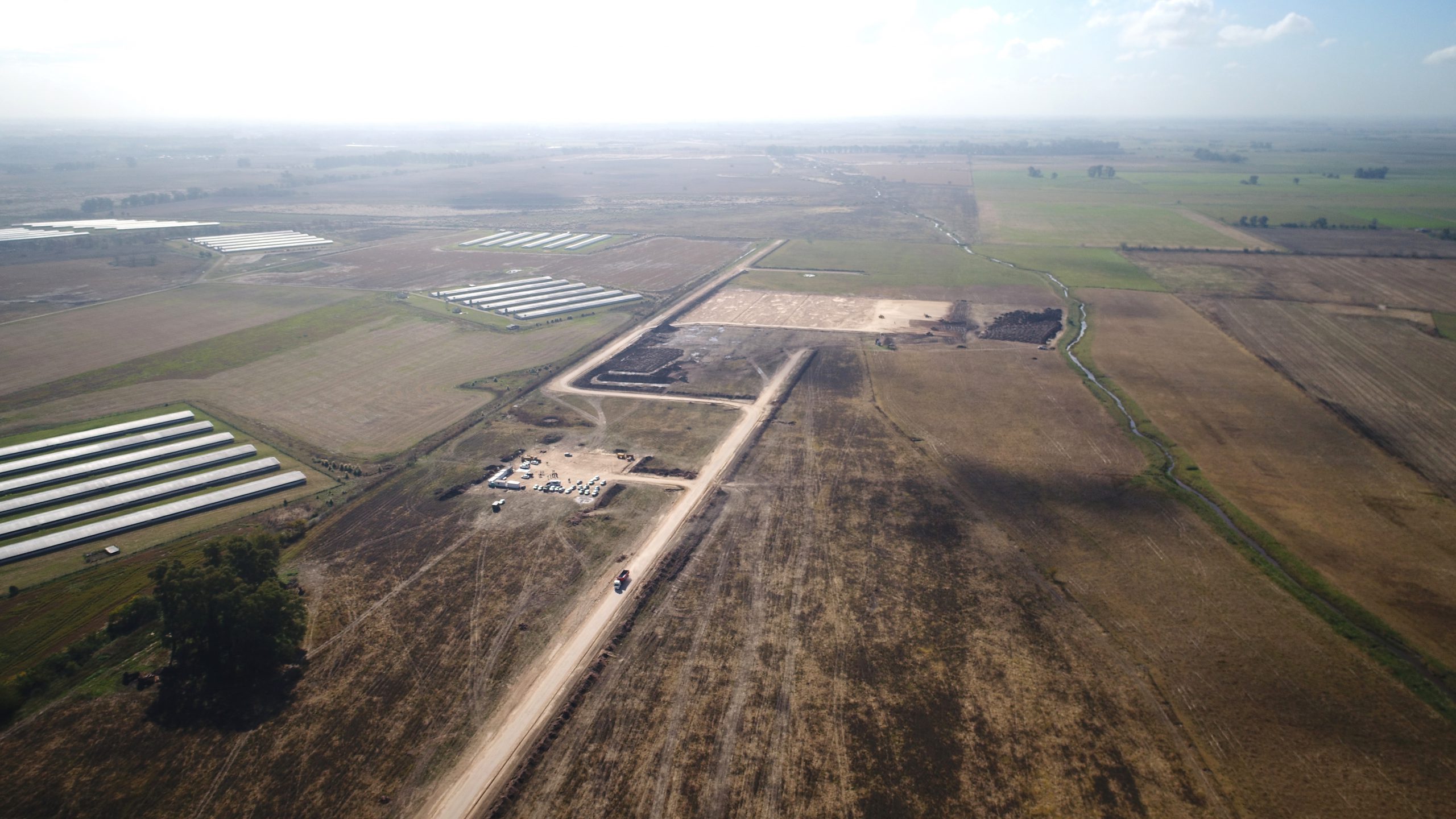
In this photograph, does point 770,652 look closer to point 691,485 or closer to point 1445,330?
point 691,485

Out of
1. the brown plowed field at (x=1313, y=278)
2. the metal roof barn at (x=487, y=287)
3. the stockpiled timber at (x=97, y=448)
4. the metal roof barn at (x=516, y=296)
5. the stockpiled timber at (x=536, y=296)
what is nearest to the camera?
the stockpiled timber at (x=97, y=448)

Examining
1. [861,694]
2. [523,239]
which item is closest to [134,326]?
[523,239]

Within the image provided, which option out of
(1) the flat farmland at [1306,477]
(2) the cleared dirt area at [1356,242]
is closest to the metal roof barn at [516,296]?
(1) the flat farmland at [1306,477]

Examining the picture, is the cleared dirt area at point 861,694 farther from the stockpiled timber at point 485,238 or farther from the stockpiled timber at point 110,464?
the stockpiled timber at point 485,238

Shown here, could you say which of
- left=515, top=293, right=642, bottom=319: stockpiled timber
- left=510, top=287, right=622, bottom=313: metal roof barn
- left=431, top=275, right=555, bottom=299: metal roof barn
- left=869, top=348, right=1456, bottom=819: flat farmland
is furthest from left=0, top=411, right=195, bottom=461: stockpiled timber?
left=869, top=348, right=1456, bottom=819: flat farmland

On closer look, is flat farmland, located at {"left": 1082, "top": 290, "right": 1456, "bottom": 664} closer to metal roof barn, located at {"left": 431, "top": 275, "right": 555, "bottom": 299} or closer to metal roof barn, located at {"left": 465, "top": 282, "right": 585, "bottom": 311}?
metal roof barn, located at {"left": 465, "top": 282, "right": 585, "bottom": 311}

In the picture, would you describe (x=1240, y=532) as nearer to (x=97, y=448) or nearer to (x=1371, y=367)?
(x=1371, y=367)

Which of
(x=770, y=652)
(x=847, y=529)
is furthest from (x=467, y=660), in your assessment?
(x=847, y=529)
